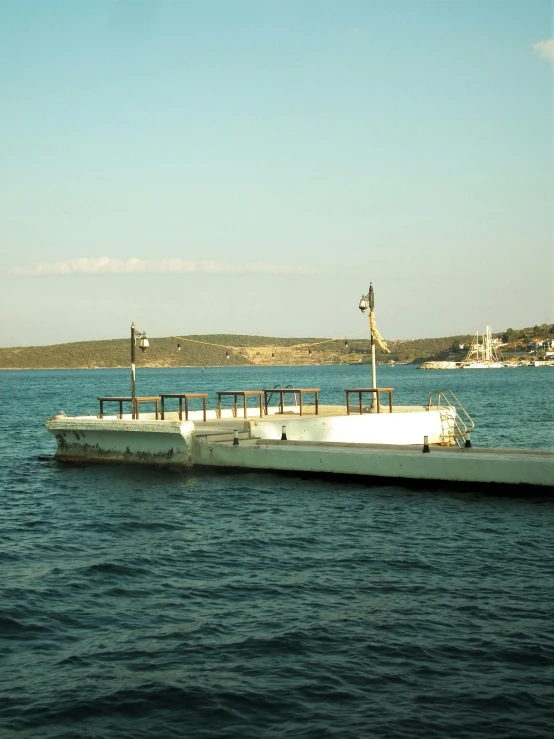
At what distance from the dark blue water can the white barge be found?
0.78 m

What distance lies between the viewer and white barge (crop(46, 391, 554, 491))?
20.5 metres

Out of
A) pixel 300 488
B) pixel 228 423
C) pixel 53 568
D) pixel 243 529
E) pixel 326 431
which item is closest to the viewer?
pixel 53 568

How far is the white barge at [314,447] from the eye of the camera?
67.4 ft

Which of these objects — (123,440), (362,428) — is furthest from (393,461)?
(123,440)

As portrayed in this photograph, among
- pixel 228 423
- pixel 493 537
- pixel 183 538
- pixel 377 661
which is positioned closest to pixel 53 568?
pixel 183 538

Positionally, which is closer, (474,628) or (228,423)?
(474,628)

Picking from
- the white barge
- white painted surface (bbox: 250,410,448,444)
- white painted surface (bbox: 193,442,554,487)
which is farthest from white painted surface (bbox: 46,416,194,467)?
white painted surface (bbox: 250,410,448,444)

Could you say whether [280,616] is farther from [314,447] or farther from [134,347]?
[134,347]

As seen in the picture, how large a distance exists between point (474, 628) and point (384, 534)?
5744 mm

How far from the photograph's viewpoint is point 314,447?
2323 cm

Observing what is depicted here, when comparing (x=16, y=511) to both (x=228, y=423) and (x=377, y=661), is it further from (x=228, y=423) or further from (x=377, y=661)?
(x=377, y=661)

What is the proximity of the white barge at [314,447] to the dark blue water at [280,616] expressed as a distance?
783mm

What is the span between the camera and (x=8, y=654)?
34.9 ft

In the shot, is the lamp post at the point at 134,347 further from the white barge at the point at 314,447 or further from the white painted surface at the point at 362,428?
the white painted surface at the point at 362,428
